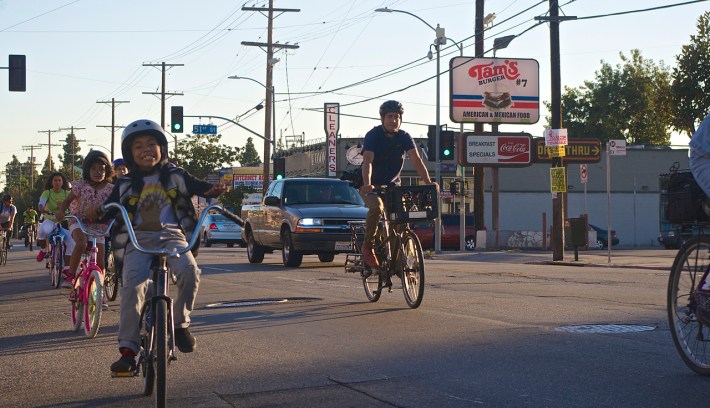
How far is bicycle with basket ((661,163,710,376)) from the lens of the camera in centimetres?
617

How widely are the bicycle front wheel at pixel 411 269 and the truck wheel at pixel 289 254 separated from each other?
9.36 m

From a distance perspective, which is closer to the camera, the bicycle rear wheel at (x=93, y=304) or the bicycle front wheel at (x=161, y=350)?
the bicycle front wheel at (x=161, y=350)

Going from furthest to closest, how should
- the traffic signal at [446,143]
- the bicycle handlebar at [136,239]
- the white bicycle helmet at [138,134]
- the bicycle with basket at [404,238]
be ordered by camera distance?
the traffic signal at [446,143] → the bicycle with basket at [404,238] → the white bicycle helmet at [138,134] → the bicycle handlebar at [136,239]

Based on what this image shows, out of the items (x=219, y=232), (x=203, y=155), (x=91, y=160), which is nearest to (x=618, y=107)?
(x=203, y=155)

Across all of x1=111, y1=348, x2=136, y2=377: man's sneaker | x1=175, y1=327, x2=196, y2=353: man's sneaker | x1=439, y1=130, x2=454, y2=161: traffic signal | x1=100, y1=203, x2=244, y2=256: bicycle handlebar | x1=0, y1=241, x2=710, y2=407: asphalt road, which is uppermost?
x1=439, y1=130, x2=454, y2=161: traffic signal

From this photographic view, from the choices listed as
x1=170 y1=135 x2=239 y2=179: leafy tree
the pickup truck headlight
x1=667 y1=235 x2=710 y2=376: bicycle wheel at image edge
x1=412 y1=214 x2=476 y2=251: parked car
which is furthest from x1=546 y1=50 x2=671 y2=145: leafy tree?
x1=667 y1=235 x2=710 y2=376: bicycle wheel at image edge

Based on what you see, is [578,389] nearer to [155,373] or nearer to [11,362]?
[155,373]

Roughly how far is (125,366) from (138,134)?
143cm

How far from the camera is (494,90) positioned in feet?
143

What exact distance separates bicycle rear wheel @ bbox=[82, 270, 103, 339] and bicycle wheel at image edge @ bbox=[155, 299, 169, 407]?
366 centimetres

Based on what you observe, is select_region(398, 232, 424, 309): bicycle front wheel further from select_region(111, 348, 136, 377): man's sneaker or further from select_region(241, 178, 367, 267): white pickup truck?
select_region(241, 178, 367, 267): white pickup truck

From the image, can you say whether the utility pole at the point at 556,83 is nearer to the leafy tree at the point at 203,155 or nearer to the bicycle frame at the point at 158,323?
the bicycle frame at the point at 158,323

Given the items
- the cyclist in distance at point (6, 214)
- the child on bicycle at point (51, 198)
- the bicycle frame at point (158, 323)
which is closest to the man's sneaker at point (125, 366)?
the bicycle frame at point (158, 323)

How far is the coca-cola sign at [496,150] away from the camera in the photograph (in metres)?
40.2
